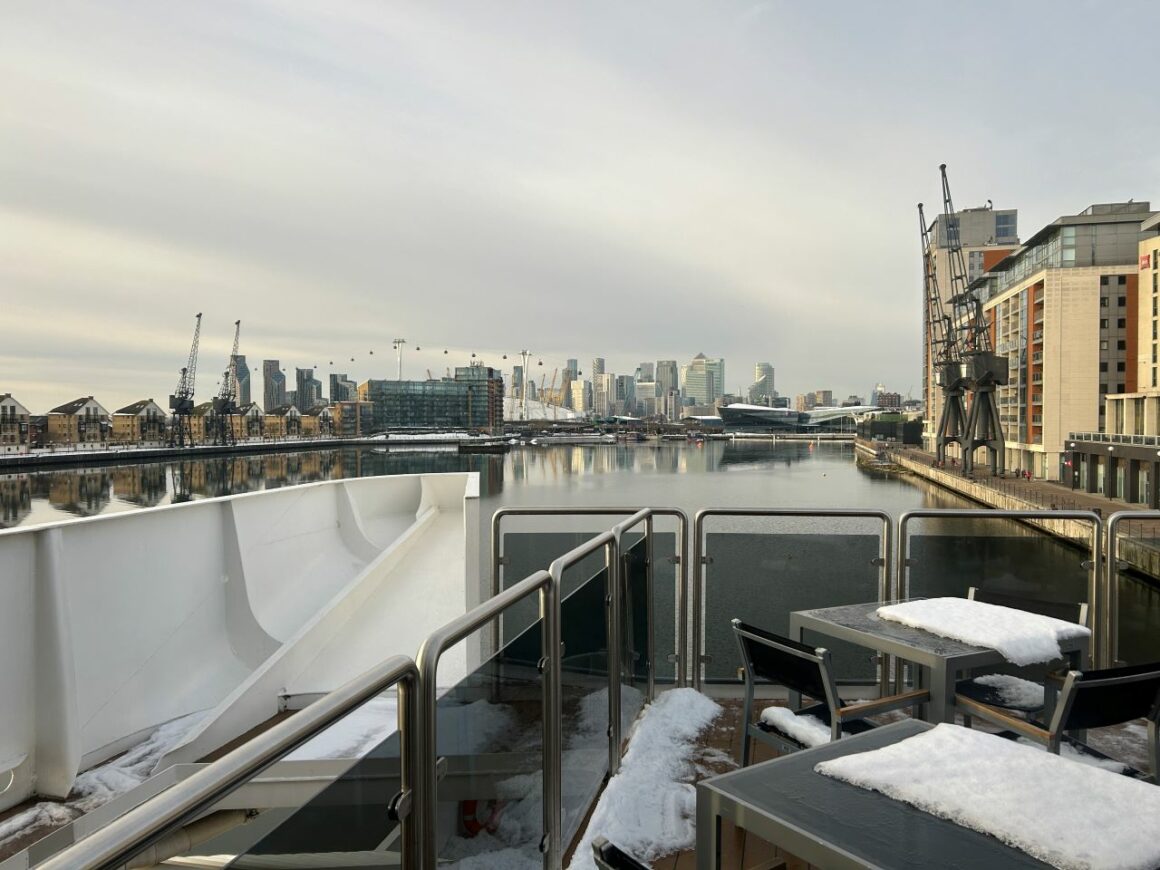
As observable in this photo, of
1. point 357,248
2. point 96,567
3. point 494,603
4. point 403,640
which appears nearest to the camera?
point 494,603

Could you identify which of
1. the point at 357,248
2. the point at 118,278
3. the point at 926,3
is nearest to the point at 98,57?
the point at 926,3

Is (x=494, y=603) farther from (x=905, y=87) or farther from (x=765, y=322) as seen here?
(x=765, y=322)

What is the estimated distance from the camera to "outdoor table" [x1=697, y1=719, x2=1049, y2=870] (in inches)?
53.5

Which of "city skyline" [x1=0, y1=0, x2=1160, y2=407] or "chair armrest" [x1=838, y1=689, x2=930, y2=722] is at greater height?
"city skyline" [x1=0, y1=0, x2=1160, y2=407]

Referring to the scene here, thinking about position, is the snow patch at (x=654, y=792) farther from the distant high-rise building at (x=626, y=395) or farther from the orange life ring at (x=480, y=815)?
the distant high-rise building at (x=626, y=395)

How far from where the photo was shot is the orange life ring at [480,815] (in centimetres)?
168

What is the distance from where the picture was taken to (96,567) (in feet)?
14.4

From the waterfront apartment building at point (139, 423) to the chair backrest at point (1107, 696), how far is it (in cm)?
13992

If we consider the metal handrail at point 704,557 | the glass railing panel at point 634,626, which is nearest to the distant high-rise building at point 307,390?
the metal handrail at point 704,557

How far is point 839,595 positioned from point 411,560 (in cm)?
640

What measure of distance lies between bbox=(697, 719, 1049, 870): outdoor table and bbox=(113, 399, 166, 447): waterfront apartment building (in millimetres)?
139914

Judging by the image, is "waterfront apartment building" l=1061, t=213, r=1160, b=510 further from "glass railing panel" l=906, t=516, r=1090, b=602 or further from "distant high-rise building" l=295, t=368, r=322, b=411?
"distant high-rise building" l=295, t=368, r=322, b=411

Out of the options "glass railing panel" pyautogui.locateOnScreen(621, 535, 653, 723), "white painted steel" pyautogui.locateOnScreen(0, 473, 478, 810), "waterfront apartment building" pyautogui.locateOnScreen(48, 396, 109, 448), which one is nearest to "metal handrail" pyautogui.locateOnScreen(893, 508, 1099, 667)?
"glass railing panel" pyautogui.locateOnScreen(621, 535, 653, 723)

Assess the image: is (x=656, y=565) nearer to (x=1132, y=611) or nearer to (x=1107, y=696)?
(x=1107, y=696)
